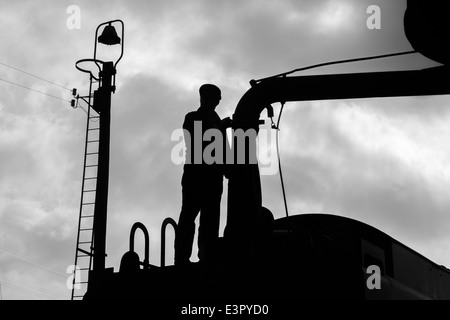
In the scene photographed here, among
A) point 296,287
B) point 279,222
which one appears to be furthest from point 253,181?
point 296,287

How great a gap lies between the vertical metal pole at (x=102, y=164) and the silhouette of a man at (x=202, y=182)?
5.27 m

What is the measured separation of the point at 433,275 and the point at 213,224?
2913 mm

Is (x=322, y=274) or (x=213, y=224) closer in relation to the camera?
(x=322, y=274)

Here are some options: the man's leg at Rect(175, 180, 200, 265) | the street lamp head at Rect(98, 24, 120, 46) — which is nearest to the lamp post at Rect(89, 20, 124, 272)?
the street lamp head at Rect(98, 24, 120, 46)

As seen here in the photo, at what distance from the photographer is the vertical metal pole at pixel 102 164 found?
1484 centimetres

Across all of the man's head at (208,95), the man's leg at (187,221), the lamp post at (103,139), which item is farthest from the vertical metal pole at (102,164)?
the man's head at (208,95)

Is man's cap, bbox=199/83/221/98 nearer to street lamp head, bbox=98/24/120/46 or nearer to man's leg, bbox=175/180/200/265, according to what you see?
man's leg, bbox=175/180/200/265

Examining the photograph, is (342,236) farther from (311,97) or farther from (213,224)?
(311,97)

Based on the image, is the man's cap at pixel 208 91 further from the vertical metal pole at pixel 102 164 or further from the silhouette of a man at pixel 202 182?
the vertical metal pole at pixel 102 164

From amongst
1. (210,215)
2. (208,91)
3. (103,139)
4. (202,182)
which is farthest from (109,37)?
(210,215)

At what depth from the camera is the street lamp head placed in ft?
55.7

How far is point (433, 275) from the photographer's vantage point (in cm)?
912
